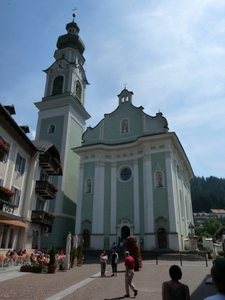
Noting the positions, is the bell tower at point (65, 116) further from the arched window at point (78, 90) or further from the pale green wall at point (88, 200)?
the pale green wall at point (88, 200)

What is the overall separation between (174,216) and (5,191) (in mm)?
19030

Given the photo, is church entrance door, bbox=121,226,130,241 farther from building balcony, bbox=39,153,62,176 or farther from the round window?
building balcony, bbox=39,153,62,176

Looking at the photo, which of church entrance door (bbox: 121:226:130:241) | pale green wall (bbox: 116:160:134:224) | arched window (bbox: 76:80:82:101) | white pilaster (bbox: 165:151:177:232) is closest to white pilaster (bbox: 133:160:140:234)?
pale green wall (bbox: 116:160:134:224)

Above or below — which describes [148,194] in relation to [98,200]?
above

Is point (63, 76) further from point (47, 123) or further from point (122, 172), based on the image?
point (122, 172)

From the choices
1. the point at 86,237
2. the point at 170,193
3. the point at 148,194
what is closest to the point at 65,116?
the point at 148,194

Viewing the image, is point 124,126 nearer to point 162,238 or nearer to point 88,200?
point 88,200

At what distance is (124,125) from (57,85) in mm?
15806

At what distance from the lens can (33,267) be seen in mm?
15945

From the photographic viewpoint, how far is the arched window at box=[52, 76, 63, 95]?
43.8 m

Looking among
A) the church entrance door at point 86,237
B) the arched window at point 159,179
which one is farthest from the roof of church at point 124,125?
the church entrance door at point 86,237

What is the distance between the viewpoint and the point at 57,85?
1756 inches

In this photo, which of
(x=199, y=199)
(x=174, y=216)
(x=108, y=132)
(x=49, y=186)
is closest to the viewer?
(x=49, y=186)

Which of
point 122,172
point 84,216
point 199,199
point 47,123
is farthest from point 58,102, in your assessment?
point 199,199
